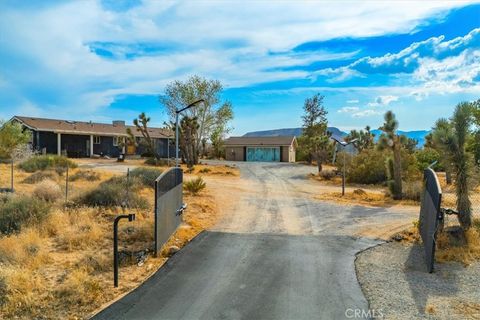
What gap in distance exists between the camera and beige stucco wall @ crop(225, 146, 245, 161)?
56375 millimetres

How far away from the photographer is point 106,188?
14.3 m

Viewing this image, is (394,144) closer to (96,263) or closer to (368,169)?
(368,169)

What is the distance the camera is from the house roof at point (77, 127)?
4409 centimetres

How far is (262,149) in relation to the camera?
182ft

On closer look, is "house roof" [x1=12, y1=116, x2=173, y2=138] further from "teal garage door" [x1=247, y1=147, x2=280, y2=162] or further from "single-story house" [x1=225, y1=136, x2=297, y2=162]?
"teal garage door" [x1=247, y1=147, x2=280, y2=162]

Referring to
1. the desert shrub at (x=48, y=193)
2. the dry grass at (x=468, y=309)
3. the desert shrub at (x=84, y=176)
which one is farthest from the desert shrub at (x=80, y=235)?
the desert shrub at (x=84, y=176)

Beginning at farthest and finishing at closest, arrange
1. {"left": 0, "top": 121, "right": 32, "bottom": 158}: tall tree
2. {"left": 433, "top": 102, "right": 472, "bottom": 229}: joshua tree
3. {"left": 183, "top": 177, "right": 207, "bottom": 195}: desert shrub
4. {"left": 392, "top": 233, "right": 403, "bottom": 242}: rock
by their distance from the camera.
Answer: {"left": 0, "top": 121, "right": 32, "bottom": 158}: tall tree → {"left": 183, "top": 177, "right": 207, "bottom": 195}: desert shrub → {"left": 392, "top": 233, "right": 403, "bottom": 242}: rock → {"left": 433, "top": 102, "right": 472, "bottom": 229}: joshua tree

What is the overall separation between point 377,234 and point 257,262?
4.77 metres

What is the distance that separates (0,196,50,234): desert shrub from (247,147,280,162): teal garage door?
43.9 metres

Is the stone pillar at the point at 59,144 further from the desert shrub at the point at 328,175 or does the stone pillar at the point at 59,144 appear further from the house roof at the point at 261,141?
the desert shrub at the point at 328,175

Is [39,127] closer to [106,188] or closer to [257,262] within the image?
[106,188]

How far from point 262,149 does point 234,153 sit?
4.16 meters

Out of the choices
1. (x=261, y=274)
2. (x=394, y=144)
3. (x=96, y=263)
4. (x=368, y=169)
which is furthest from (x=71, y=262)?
(x=368, y=169)

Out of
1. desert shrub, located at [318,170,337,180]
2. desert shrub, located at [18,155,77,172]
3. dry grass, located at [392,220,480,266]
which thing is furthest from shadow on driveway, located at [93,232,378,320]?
desert shrub, located at [318,170,337,180]
